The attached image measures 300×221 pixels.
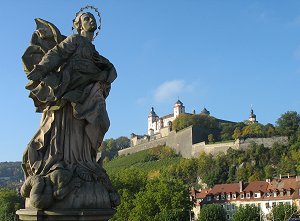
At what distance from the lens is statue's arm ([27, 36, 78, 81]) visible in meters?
6.47

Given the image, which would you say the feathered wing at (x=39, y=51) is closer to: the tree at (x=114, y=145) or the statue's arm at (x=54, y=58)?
the statue's arm at (x=54, y=58)

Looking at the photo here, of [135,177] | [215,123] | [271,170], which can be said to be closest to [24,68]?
[135,177]

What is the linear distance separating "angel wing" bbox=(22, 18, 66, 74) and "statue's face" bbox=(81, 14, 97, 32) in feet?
1.25

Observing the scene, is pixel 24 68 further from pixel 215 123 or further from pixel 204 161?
pixel 215 123

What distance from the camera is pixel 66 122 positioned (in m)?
6.61

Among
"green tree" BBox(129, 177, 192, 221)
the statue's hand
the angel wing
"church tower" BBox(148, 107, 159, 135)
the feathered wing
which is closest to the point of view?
the statue's hand

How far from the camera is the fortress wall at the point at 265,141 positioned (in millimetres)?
98331

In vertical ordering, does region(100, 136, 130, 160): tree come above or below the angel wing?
above

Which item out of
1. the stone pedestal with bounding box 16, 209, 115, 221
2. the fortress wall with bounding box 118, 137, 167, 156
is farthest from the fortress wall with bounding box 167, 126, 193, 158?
the stone pedestal with bounding box 16, 209, 115, 221

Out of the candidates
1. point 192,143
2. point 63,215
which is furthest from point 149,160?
point 63,215

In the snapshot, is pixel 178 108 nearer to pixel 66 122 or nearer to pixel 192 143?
pixel 192 143

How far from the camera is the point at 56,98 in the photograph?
21.3 feet

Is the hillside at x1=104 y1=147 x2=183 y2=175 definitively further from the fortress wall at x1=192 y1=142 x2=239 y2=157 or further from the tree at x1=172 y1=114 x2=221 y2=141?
the tree at x1=172 y1=114 x2=221 y2=141

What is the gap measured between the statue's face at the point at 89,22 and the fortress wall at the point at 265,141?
9544cm
